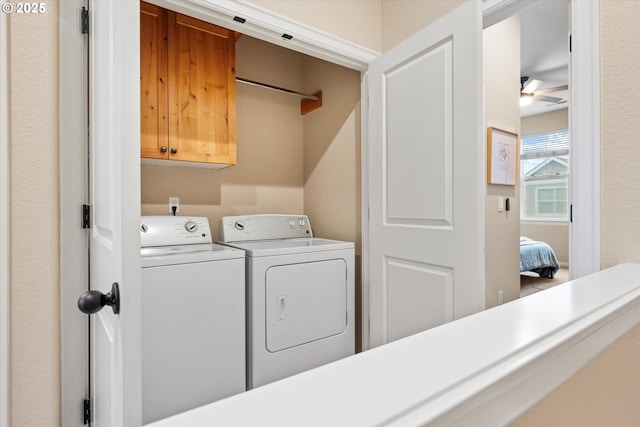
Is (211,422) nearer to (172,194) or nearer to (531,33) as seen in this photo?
(172,194)

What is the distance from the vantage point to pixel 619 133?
120cm

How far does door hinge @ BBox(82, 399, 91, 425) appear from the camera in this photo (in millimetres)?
1188

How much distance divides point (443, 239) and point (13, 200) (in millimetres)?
1626

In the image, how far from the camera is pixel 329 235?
8.60ft

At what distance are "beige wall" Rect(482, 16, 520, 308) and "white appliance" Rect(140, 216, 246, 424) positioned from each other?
203 cm

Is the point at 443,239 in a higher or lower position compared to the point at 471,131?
lower

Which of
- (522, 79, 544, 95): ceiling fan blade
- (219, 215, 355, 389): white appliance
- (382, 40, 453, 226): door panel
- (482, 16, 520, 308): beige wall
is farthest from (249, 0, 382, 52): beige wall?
(522, 79, 544, 95): ceiling fan blade

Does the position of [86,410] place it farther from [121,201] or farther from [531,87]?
[531,87]

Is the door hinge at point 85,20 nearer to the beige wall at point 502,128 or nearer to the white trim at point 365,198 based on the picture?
the white trim at point 365,198

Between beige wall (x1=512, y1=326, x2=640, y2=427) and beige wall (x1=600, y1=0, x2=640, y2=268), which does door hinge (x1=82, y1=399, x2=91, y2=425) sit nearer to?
beige wall (x1=512, y1=326, x2=640, y2=427)

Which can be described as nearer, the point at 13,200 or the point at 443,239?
the point at 13,200

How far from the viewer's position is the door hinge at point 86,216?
3.95ft

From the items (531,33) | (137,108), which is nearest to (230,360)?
(137,108)

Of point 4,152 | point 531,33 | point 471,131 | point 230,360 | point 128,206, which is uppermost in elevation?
point 531,33
